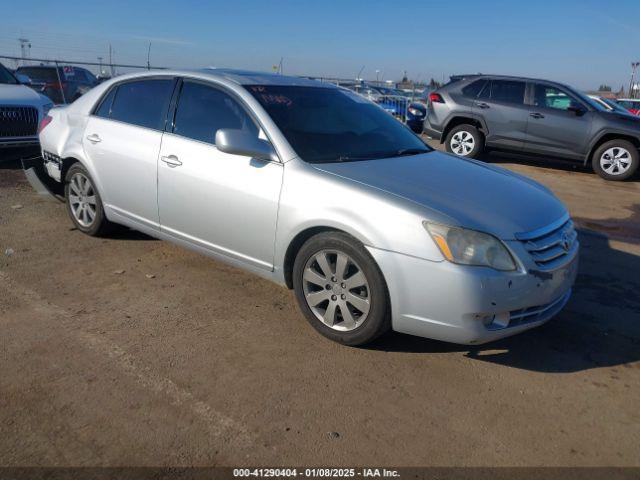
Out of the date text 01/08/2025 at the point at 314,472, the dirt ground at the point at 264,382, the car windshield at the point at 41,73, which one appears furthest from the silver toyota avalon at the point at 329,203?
the car windshield at the point at 41,73

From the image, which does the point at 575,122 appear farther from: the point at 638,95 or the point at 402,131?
the point at 638,95

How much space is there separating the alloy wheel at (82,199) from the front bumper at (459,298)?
310cm

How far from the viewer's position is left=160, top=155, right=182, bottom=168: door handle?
413 centimetres

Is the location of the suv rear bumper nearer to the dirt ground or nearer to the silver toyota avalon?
the silver toyota avalon

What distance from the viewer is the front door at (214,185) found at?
369cm

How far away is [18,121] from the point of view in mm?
8297

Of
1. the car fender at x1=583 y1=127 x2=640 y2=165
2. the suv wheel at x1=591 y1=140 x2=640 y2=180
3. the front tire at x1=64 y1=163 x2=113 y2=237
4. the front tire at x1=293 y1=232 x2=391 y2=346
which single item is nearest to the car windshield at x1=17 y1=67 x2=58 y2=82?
the front tire at x1=64 y1=163 x2=113 y2=237

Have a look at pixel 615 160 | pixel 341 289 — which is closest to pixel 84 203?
pixel 341 289

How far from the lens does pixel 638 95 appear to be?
36.2 metres

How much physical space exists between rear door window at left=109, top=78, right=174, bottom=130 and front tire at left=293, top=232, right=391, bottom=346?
1.82m

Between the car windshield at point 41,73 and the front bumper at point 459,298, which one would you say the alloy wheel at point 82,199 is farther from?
the car windshield at point 41,73

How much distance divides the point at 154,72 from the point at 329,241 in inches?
96.8

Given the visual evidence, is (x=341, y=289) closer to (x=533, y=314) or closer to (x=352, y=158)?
(x=352, y=158)

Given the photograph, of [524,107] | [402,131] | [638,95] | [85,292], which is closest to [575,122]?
[524,107]
